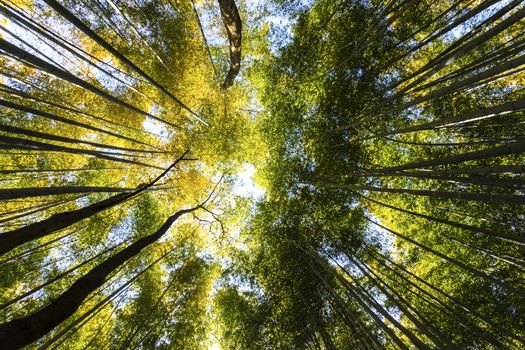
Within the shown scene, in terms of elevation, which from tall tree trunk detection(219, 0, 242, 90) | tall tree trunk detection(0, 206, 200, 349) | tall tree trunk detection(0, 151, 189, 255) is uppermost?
tall tree trunk detection(219, 0, 242, 90)

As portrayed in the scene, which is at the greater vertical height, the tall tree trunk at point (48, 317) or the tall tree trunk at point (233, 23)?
the tall tree trunk at point (233, 23)

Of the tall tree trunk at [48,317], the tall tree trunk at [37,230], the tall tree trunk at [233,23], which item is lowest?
the tall tree trunk at [48,317]

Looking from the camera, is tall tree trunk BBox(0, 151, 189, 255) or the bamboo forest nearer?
tall tree trunk BBox(0, 151, 189, 255)

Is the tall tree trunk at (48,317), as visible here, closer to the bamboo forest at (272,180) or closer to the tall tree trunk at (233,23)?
the bamboo forest at (272,180)

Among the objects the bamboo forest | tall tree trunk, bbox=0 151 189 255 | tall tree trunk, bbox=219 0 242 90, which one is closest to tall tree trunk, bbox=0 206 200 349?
tall tree trunk, bbox=0 151 189 255

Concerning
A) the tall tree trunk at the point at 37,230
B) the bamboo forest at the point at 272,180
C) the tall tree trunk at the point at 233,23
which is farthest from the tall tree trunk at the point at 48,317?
the tall tree trunk at the point at 233,23

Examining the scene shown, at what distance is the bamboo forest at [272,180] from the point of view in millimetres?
6383

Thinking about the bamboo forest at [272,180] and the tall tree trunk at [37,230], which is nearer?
the tall tree trunk at [37,230]

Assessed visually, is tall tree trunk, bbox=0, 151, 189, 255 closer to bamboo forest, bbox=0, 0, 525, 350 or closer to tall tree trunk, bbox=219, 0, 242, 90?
bamboo forest, bbox=0, 0, 525, 350

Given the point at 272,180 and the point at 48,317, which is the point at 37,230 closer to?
the point at 48,317

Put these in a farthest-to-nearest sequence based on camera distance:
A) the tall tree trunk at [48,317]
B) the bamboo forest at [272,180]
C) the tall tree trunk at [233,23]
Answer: the bamboo forest at [272,180], the tall tree trunk at [233,23], the tall tree trunk at [48,317]

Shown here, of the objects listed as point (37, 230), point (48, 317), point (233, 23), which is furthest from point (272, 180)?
point (48, 317)

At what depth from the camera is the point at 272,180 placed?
873 centimetres

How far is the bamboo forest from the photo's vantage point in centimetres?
638
